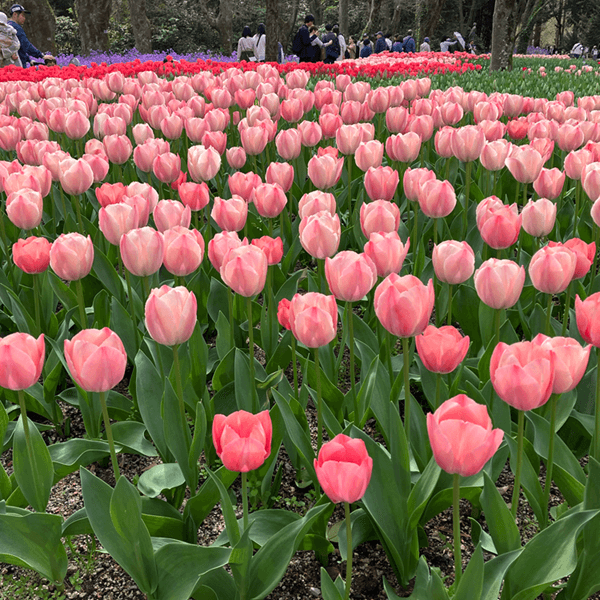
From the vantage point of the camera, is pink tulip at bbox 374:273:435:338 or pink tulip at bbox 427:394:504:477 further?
pink tulip at bbox 374:273:435:338

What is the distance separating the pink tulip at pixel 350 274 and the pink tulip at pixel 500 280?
28 cm

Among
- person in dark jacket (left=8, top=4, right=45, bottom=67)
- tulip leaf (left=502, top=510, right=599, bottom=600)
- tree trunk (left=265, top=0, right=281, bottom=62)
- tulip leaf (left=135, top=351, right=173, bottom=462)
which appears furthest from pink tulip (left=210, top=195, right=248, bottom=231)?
tree trunk (left=265, top=0, right=281, bottom=62)

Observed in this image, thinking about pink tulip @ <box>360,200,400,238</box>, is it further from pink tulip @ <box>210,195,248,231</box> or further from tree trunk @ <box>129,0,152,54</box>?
tree trunk @ <box>129,0,152,54</box>

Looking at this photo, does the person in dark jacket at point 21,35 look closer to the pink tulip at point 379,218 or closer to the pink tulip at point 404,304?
the pink tulip at point 379,218

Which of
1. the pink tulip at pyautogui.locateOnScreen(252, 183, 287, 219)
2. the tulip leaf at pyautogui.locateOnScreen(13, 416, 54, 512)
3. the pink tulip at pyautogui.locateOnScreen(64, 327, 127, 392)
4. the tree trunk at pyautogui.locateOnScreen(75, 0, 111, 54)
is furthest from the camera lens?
the tree trunk at pyautogui.locateOnScreen(75, 0, 111, 54)

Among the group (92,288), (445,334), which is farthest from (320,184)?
(445,334)

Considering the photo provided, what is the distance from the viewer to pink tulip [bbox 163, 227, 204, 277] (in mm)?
1831

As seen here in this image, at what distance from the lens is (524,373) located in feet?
3.76

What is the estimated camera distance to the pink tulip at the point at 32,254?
80.0 inches

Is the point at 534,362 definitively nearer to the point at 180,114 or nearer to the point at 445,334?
the point at 445,334

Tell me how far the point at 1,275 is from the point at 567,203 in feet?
9.29

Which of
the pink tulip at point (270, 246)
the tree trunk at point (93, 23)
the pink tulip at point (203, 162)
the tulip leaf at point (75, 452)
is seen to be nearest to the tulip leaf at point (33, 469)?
the tulip leaf at point (75, 452)

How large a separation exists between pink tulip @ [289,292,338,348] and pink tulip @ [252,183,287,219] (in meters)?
1.00

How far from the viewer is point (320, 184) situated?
2.87 metres
